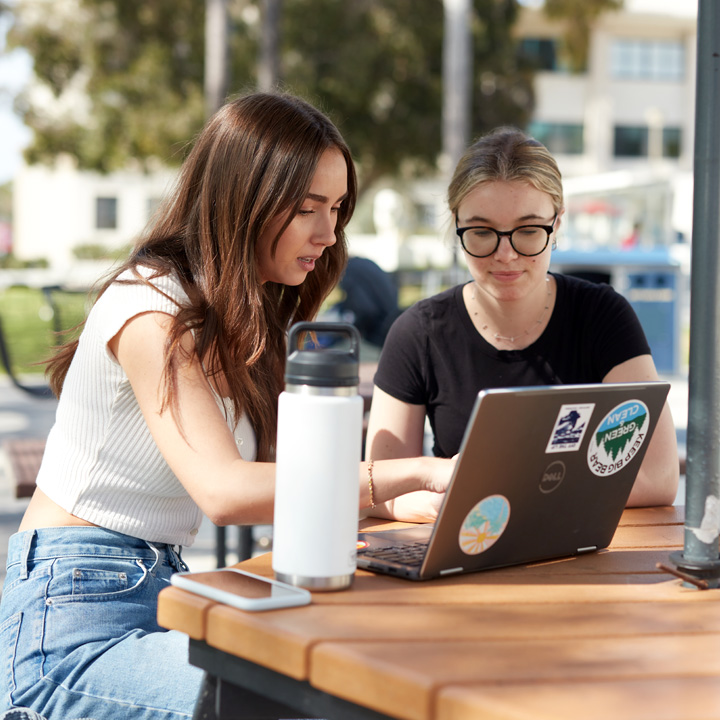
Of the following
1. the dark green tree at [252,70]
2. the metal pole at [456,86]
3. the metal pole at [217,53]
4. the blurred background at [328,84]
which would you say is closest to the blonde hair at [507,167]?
the blurred background at [328,84]

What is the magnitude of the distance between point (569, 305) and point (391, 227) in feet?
55.8

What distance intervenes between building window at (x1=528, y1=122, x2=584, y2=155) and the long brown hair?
36635 millimetres

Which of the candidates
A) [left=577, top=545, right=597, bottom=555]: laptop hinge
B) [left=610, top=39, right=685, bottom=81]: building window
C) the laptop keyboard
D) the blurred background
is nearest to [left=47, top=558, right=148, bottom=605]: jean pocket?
the laptop keyboard

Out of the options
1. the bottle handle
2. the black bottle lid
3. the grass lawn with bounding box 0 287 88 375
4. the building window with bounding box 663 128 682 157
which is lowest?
the grass lawn with bounding box 0 287 88 375

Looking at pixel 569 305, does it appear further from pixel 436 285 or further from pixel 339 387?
pixel 436 285

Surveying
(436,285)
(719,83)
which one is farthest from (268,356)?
(436,285)

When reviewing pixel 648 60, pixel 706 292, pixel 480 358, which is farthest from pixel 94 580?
pixel 648 60

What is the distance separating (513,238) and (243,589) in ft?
4.31

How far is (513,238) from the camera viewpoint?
2.32 metres

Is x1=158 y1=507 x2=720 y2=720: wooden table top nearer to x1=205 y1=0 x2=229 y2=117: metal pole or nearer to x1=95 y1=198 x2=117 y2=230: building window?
x1=205 y1=0 x2=229 y2=117: metal pole

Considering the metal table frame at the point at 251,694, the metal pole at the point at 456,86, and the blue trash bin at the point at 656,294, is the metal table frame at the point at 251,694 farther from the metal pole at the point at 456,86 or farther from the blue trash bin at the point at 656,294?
the metal pole at the point at 456,86

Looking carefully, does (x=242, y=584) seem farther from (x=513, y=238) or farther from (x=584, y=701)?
(x=513, y=238)

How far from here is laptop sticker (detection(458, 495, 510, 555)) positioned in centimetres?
132

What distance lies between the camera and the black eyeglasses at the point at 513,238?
2324mm
